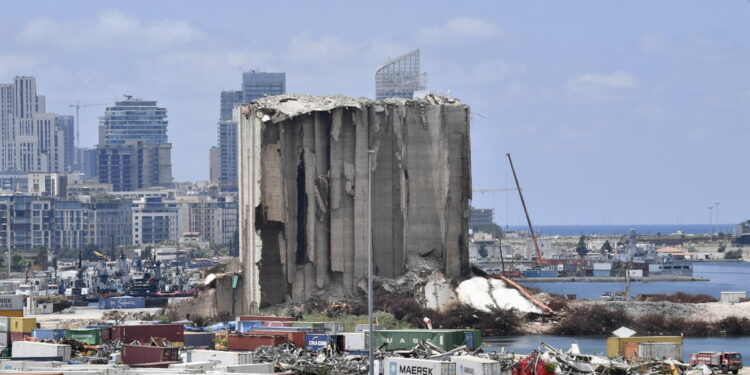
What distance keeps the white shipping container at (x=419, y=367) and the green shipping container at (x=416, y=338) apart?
729 centimetres

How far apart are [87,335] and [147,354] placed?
1253 cm

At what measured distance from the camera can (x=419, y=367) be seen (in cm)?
5491

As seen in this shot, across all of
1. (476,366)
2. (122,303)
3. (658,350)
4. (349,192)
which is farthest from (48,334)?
(122,303)

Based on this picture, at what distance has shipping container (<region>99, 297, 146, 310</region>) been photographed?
5108 inches

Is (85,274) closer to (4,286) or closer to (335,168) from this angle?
(4,286)

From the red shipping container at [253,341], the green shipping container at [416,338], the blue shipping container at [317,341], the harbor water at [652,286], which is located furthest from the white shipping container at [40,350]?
the harbor water at [652,286]

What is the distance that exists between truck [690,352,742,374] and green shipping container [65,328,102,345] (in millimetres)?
23563

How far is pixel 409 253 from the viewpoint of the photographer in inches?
3676

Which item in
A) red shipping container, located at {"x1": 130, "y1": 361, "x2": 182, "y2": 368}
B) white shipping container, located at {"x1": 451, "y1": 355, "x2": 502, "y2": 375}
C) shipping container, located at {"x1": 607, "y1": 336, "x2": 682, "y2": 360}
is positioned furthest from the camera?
shipping container, located at {"x1": 607, "y1": 336, "x2": 682, "y2": 360}

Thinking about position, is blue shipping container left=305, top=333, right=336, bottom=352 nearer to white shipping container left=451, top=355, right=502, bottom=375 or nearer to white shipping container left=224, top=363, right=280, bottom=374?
white shipping container left=224, top=363, right=280, bottom=374

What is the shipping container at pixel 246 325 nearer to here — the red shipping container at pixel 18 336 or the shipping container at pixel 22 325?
the red shipping container at pixel 18 336

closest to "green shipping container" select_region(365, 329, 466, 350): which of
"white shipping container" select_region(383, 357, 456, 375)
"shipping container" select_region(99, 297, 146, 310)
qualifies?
"white shipping container" select_region(383, 357, 456, 375)

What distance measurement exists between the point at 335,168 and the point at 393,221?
386 cm

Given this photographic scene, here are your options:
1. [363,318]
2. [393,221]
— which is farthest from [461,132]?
[363,318]
